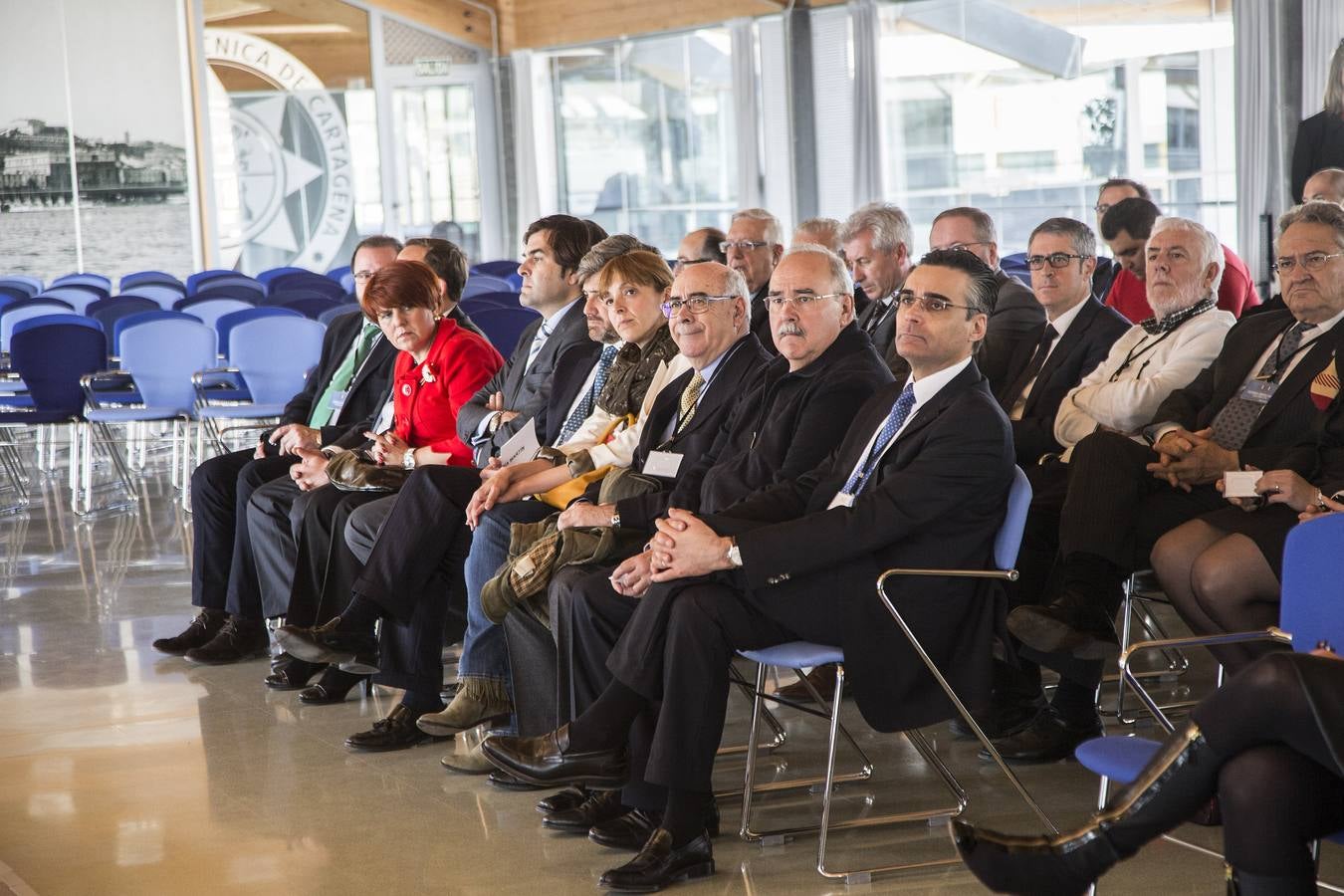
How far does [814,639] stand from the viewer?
307 centimetres

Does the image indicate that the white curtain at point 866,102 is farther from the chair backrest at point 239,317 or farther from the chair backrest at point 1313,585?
the chair backrest at point 1313,585

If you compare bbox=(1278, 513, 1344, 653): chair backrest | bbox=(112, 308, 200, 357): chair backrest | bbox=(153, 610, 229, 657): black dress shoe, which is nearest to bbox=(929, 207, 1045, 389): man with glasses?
bbox=(1278, 513, 1344, 653): chair backrest

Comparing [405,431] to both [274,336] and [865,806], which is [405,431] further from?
[274,336]

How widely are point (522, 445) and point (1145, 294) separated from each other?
2352 millimetres

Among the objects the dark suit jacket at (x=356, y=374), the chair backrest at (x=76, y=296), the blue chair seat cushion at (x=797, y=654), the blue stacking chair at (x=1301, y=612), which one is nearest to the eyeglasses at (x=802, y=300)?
the blue chair seat cushion at (x=797, y=654)

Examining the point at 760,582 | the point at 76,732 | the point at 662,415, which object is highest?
the point at 662,415

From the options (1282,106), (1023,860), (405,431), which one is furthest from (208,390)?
(1282,106)

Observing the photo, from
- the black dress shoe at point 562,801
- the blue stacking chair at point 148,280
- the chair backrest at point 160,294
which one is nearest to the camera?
the black dress shoe at point 562,801

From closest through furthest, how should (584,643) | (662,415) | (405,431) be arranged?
(584,643) < (662,415) < (405,431)

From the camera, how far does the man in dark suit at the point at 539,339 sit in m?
4.54

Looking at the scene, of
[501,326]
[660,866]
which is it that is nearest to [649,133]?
[501,326]

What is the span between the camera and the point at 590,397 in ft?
14.5

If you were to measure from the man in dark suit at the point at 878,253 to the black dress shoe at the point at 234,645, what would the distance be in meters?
2.41

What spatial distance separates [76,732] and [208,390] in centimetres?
449
